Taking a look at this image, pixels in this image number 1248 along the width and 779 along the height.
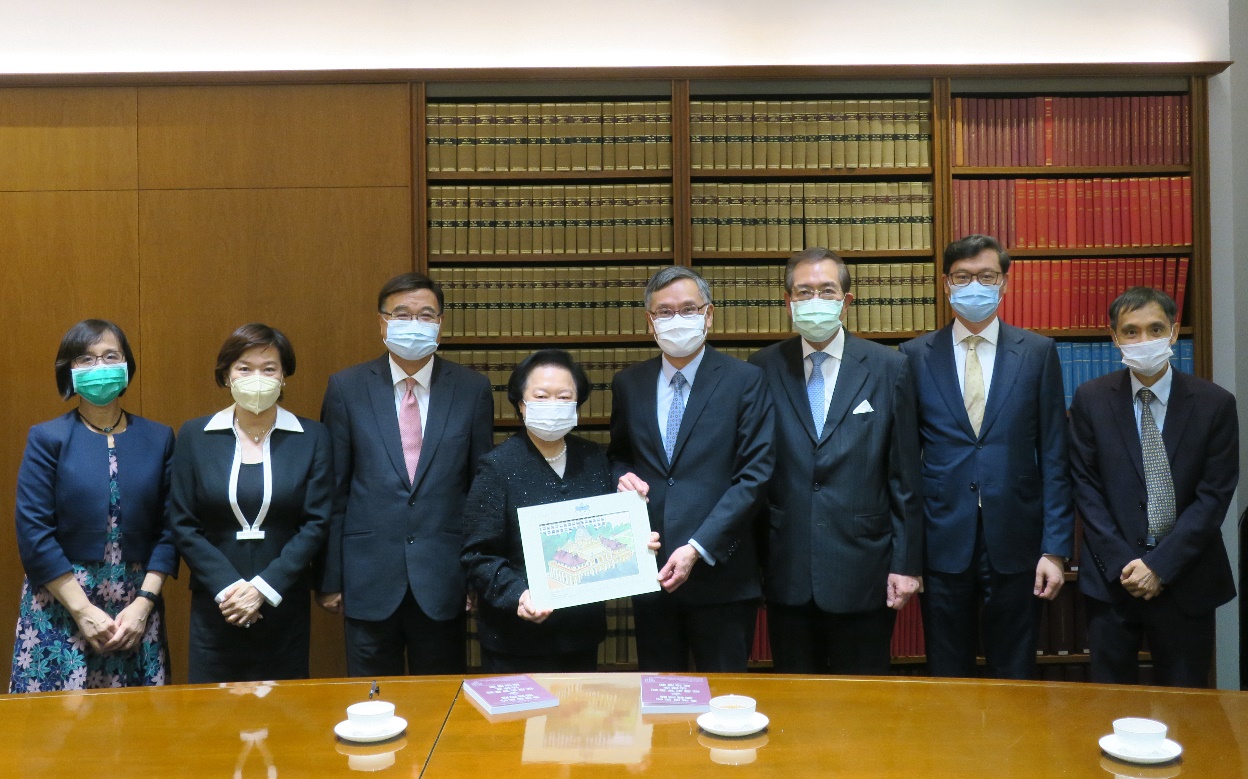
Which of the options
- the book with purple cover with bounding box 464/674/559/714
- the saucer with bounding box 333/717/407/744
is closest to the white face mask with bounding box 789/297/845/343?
the book with purple cover with bounding box 464/674/559/714

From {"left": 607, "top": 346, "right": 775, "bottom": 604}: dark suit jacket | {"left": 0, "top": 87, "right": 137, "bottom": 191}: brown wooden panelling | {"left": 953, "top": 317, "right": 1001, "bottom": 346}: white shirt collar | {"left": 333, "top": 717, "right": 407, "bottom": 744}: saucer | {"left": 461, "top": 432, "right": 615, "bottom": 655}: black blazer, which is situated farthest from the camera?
{"left": 0, "top": 87, "right": 137, "bottom": 191}: brown wooden panelling

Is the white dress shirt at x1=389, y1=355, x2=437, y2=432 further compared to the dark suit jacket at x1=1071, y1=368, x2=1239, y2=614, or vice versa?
the white dress shirt at x1=389, y1=355, x2=437, y2=432

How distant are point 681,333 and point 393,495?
39.3 inches

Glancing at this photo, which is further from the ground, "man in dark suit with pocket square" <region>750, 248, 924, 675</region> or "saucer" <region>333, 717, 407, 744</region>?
"man in dark suit with pocket square" <region>750, 248, 924, 675</region>

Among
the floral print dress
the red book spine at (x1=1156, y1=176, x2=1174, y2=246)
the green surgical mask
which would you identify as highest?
the red book spine at (x1=1156, y1=176, x2=1174, y2=246)

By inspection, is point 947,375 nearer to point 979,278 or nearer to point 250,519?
point 979,278

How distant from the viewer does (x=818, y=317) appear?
2.94 m

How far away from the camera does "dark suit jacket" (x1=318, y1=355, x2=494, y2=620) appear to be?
2941 millimetres

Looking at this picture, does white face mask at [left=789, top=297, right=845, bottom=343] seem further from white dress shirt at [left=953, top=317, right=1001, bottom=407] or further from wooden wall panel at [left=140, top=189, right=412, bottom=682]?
wooden wall panel at [left=140, top=189, right=412, bottom=682]

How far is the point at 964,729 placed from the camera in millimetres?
1812

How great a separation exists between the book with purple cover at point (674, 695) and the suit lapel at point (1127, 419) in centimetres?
168

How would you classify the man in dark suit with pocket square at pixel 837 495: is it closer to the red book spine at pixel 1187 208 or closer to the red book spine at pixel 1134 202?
the red book spine at pixel 1134 202

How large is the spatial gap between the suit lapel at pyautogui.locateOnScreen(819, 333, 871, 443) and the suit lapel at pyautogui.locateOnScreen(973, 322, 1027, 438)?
1.29 feet

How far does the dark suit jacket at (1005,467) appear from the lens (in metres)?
2.98
